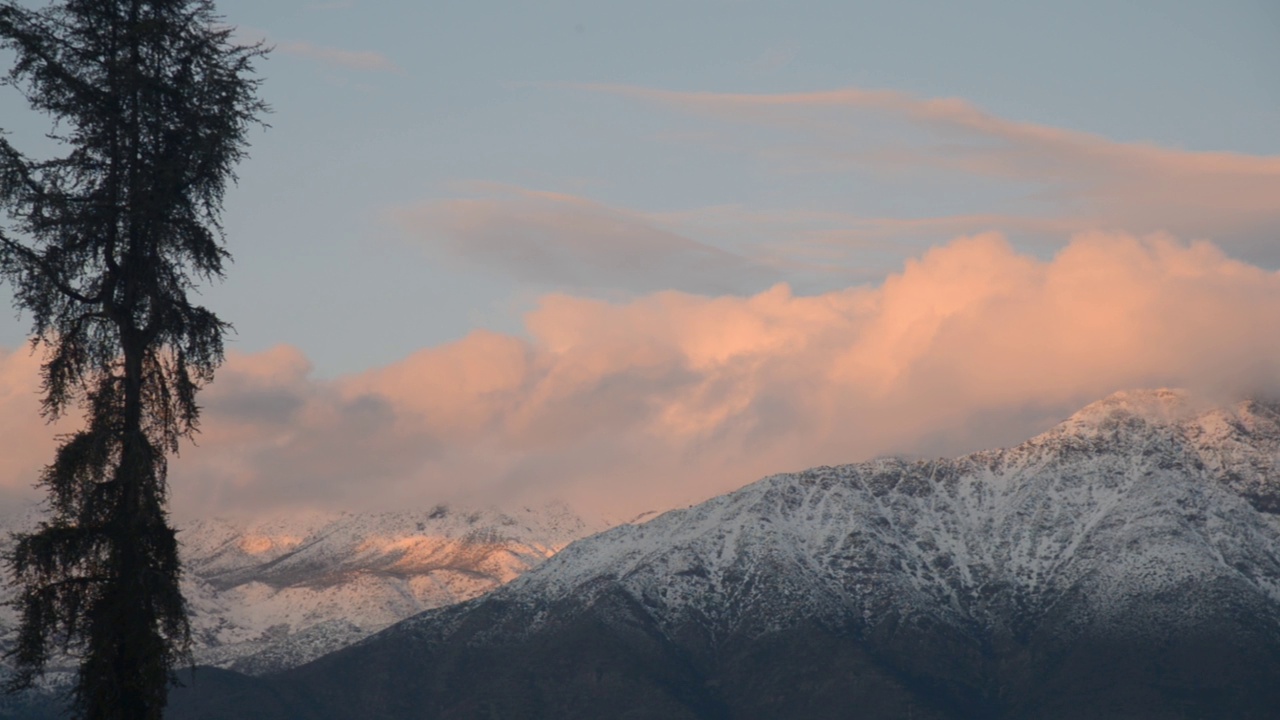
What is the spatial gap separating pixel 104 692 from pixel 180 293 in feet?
24.0

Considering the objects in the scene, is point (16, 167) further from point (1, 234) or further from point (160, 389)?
point (160, 389)

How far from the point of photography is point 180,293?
3145 cm

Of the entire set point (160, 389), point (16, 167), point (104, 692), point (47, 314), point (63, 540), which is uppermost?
point (16, 167)

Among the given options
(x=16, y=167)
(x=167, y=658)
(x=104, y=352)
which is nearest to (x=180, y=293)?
(x=104, y=352)

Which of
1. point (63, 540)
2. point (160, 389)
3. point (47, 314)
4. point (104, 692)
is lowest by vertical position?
point (104, 692)

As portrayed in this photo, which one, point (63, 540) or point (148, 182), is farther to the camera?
point (148, 182)

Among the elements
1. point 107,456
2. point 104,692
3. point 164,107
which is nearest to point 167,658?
point 104,692

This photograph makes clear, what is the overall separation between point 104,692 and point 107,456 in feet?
13.5

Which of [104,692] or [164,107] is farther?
[164,107]

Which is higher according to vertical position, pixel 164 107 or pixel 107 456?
pixel 164 107

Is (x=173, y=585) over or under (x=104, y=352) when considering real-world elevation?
under

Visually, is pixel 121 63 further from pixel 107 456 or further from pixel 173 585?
pixel 173 585

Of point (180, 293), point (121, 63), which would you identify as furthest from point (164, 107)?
point (180, 293)

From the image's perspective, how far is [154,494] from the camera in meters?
30.4
